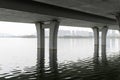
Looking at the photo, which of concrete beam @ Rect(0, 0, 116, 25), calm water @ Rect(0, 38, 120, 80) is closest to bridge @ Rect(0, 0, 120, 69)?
concrete beam @ Rect(0, 0, 116, 25)

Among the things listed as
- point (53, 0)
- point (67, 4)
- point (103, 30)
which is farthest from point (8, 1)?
point (103, 30)

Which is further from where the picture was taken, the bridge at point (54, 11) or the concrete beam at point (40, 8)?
the bridge at point (54, 11)

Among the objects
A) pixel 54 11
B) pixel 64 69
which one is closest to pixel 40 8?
pixel 54 11

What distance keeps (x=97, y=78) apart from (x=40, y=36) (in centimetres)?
3654

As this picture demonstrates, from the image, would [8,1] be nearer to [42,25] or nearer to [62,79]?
[62,79]

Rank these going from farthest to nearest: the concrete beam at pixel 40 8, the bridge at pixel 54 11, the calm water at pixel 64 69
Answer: the bridge at pixel 54 11 → the concrete beam at pixel 40 8 → the calm water at pixel 64 69

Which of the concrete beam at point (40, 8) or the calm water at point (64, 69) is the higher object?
the concrete beam at point (40, 8)

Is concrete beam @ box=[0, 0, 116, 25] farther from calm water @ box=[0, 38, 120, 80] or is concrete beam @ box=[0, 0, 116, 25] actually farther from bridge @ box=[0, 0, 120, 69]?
calm water @ box=[0, 38, 120, 80]

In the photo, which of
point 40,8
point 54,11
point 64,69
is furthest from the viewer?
point 54,11

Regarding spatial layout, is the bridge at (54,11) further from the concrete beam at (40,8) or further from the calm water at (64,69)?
the calm water at (64,69)

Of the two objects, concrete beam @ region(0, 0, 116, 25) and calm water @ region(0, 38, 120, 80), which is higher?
concrete beam @ region(0, 0, 116, 25)

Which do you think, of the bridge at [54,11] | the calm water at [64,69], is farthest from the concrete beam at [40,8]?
the calm water at [64,69]

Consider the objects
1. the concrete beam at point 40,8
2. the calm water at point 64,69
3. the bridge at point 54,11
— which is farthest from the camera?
the bridge at point 54,11

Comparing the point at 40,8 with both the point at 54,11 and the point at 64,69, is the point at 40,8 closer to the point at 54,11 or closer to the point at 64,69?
the point at 54,11
